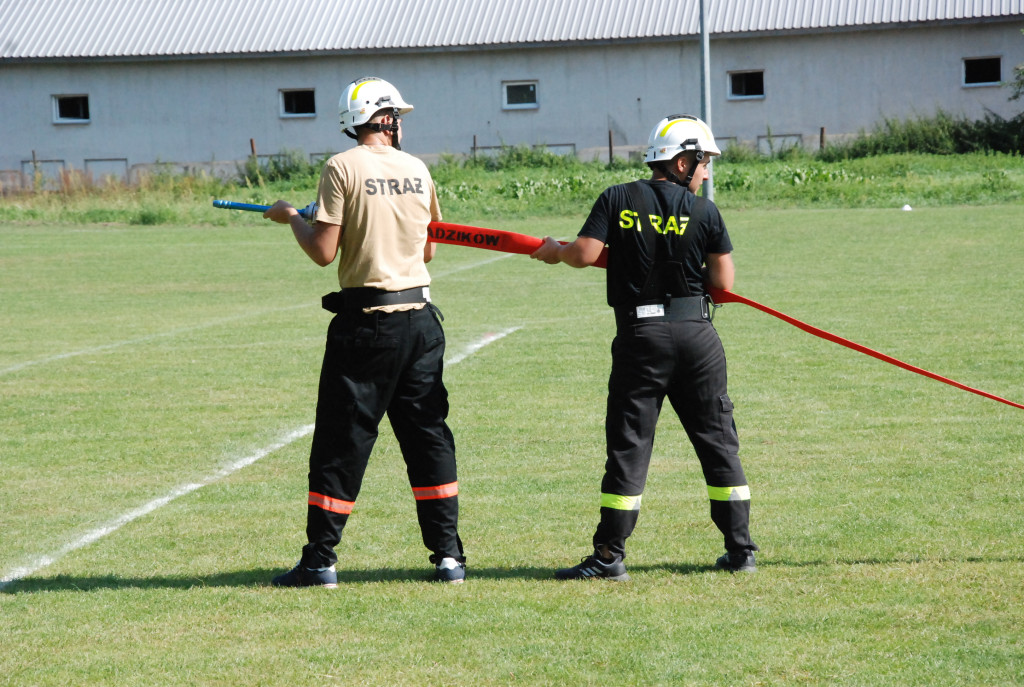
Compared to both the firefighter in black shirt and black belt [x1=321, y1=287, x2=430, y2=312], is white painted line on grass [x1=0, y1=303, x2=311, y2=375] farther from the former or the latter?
the firefighter in black shirt

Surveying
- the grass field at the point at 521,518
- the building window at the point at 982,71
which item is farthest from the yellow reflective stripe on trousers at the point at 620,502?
the building window at the point at 982,71

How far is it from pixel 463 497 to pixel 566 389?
356cm

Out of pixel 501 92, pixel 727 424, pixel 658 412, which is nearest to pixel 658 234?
pixel 658 412

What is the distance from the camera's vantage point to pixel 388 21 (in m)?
43.2

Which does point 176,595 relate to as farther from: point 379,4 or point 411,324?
point 379,4

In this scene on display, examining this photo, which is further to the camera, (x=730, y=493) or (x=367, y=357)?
(x=730, y=493)

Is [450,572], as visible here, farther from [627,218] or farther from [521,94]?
[521,94]

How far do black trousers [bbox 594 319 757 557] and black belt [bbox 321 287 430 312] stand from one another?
0.94m

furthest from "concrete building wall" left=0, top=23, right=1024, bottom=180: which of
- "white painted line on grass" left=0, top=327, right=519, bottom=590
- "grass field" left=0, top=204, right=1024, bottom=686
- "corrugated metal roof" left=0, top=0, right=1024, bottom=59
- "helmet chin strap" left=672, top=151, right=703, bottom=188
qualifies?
"helmet chin strap" left=672, top=151, right=703, bottom=188

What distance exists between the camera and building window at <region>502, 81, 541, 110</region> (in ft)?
139

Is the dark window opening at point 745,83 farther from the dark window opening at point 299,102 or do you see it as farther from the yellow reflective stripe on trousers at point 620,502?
the yellow reflective stripe on trousers at point 620,502

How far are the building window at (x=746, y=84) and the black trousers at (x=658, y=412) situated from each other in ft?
123

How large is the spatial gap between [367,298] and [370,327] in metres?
0.13

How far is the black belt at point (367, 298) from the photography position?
18.1 feet
